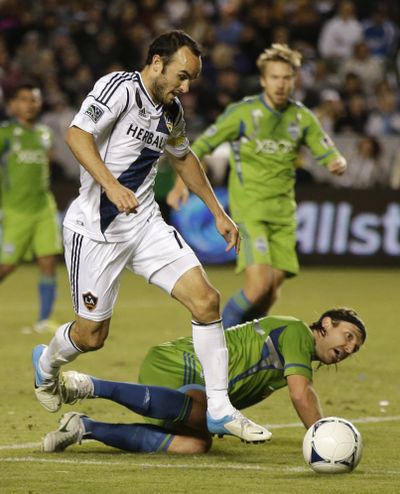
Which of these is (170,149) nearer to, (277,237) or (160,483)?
(160,483)

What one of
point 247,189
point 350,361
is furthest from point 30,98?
point 350,361

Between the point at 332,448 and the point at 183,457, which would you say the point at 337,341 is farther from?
the point at 183,457

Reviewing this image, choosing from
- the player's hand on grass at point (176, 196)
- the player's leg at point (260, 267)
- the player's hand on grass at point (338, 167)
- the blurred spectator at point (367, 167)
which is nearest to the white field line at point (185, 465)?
the player's hand on grass at point (176, 196)

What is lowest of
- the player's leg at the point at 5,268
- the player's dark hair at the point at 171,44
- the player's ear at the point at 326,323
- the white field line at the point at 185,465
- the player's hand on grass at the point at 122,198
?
the white field line at the point at 185,465

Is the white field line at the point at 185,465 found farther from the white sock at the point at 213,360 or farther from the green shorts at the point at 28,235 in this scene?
the green shorts at the point at 28,235

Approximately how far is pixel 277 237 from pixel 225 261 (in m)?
8.89

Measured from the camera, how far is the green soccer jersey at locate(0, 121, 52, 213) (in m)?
12.4

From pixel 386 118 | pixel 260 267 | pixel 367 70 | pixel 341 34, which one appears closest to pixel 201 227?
pixel 386 118

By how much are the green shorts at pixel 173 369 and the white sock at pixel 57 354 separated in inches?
15.7

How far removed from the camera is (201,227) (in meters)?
17.9

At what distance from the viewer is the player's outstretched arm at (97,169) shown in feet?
19.7

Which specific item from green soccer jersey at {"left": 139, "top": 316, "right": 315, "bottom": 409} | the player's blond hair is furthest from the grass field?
the player's blond hair

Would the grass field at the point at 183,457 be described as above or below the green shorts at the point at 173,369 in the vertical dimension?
below

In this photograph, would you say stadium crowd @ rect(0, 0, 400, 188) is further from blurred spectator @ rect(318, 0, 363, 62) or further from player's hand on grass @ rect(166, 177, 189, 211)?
player's hand on grass @ rect(166, 177, 189, 211)
